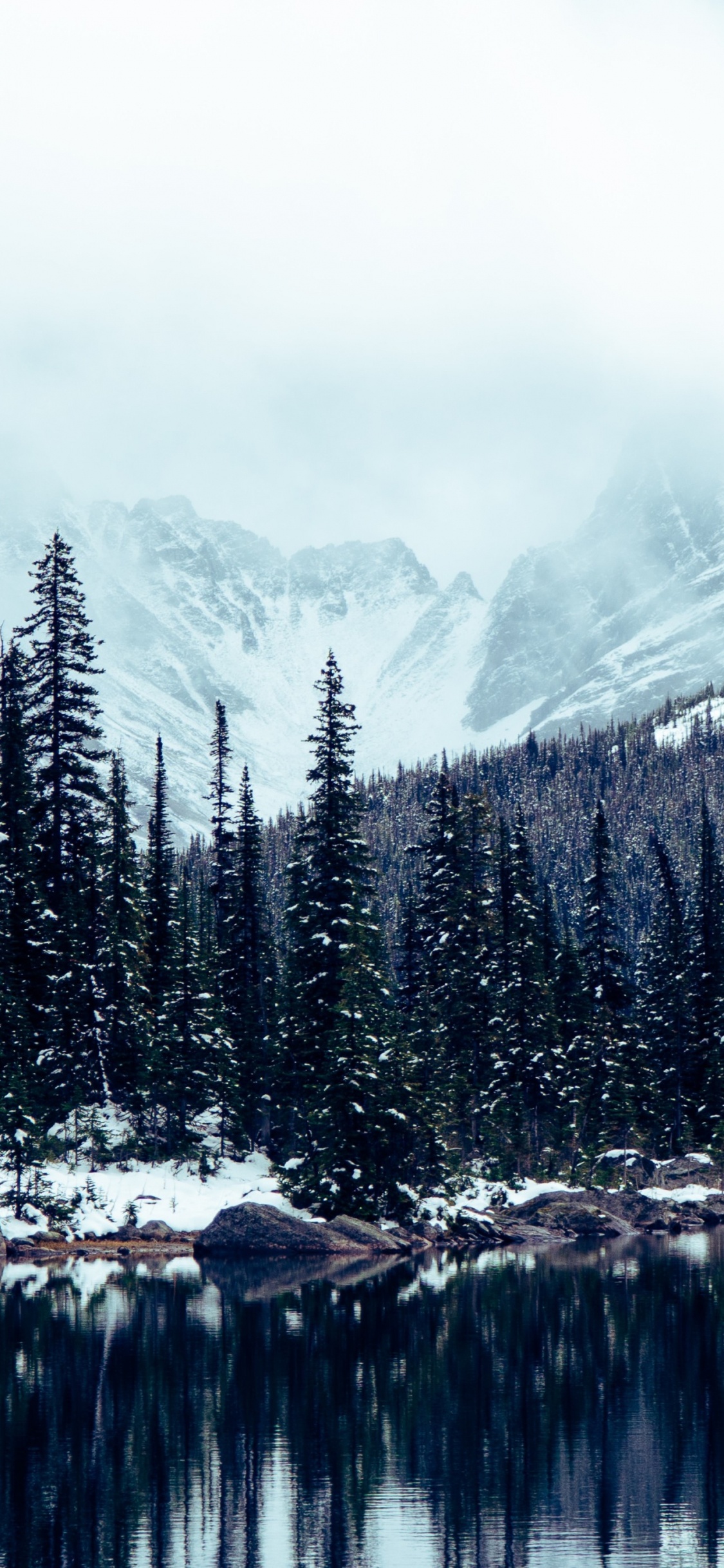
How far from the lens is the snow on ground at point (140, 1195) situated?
184 ft

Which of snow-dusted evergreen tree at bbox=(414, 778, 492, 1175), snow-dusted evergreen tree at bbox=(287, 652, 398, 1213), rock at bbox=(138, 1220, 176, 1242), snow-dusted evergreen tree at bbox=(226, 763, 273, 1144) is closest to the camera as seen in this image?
rock at bbox=(138, 1220, 176, 1242)

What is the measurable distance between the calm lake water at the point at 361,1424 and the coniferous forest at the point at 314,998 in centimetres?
1479

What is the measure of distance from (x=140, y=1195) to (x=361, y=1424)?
31.9m

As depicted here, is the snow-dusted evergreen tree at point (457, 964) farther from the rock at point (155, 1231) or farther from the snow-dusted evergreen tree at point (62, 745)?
the snow-dusted evergreen tree at point (62, 745)

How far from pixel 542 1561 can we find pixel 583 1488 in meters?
3.67

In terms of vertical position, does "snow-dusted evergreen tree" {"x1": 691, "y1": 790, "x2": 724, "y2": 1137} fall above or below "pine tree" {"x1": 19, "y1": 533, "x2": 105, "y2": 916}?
below

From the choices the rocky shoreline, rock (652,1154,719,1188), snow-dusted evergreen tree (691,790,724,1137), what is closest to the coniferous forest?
snow-dusted evergreen tree (691,790,724,1137)

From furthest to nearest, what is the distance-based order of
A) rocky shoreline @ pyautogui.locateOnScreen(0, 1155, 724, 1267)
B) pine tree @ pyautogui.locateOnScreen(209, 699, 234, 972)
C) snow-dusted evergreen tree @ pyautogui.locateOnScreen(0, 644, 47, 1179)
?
1. pine tree @ pyautogui.locateOnScreen(209, 699, 234, 972)
2. rocky shoreline @ pyautogui.locateOnScreen(0, 1155, 724, 1267)
3. snow-dusted evergreen tree @ pyautogui.locateOnScreen(0, 644, 47, 1179)

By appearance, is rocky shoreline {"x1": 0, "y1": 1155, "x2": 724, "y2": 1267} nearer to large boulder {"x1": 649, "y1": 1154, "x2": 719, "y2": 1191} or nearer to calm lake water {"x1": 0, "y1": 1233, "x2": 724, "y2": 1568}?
large boulder {"x1": 649, "y1": 1154, "x2": 719, "y2": 1191}

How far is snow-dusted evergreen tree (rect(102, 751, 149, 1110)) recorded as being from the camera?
65.4 meters

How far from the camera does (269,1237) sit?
2296 inches

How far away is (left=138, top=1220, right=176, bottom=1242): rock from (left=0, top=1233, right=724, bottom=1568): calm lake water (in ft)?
34.8

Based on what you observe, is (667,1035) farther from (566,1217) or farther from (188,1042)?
(188,1042)

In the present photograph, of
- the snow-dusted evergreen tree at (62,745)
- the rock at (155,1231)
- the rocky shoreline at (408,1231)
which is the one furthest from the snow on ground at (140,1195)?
the snow-dusted evergreen tree at (62,745)
